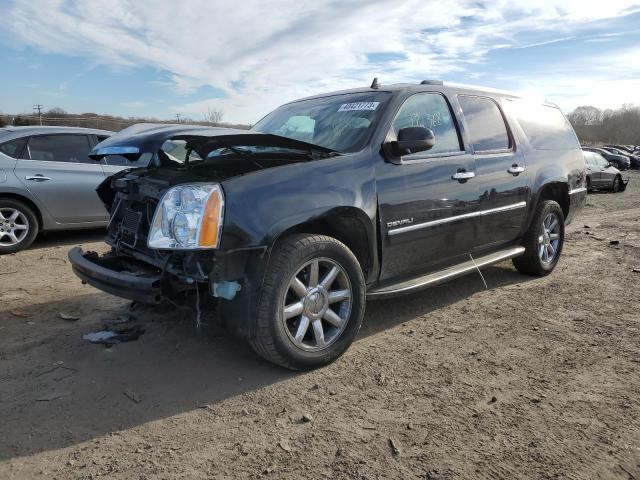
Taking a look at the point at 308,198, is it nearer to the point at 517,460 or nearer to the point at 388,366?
the point at 388,366

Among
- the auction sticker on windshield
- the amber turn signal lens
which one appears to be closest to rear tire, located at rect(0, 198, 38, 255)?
the auction sticker on windshield

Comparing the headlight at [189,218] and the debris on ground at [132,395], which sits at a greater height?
the headlight at [189,218]

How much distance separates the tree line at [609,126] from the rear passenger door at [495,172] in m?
106

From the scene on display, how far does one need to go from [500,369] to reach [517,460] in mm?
1021

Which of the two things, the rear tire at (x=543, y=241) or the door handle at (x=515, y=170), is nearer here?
the door handle at (x=515, y=170)

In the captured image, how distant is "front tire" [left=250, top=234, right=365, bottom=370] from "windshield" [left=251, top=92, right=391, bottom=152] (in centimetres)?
88

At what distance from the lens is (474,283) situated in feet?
17.8

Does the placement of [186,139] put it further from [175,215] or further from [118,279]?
[118,279]

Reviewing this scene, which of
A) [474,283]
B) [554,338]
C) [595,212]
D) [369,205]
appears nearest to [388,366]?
[369,205]

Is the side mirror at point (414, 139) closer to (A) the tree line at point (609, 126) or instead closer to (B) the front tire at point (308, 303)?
(B) the front tire at point (308, 303)

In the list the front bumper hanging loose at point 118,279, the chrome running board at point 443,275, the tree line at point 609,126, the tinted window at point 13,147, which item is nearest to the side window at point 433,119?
the chrome running board at point 443,275

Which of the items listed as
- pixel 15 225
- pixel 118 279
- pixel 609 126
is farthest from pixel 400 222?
pixel 609 126

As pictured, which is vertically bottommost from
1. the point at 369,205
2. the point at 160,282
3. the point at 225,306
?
the point at 225,306

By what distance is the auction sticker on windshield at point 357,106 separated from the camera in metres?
3.93
